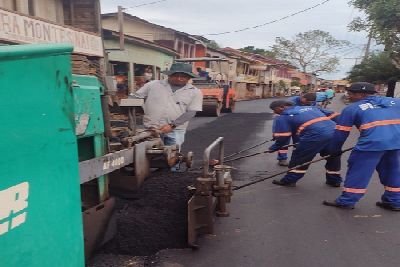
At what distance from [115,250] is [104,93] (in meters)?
1.29

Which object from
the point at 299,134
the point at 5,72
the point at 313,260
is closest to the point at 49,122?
the point at 5,72

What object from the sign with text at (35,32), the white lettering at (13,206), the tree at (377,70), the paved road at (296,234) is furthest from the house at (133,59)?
the white lettering at (13,206)

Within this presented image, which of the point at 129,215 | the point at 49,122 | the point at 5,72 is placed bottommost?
the point at 129,215

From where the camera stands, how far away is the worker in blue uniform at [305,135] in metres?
5.36

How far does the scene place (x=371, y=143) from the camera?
14.0 feet

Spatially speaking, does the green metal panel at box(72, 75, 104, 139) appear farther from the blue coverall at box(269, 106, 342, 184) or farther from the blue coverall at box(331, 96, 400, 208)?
the blue coverall at box(269, 106, 342, 184)

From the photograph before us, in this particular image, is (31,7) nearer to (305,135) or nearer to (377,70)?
(305,135)

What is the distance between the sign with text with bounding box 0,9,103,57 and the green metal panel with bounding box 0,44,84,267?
17.7 ft

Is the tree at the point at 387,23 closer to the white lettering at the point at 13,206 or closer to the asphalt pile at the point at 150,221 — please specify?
the asphalt pile at the point at 150,221

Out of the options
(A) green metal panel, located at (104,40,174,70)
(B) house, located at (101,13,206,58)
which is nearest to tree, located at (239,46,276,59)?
(B) house, located at (101,13,206,58)

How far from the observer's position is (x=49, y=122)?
150 centimetres

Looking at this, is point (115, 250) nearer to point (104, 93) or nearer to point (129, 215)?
point (129, 215)

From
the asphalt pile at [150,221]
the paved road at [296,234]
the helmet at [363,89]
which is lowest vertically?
the paved road at [296,234]

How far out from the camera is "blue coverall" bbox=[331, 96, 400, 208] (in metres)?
4.27
